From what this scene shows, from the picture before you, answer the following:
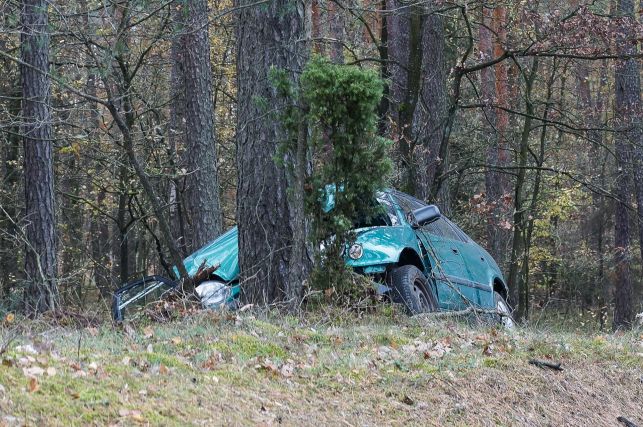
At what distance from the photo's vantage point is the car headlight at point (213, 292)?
980cm

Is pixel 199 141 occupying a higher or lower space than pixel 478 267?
higher

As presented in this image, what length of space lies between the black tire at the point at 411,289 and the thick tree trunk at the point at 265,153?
1207 mm

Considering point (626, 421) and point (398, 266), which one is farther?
point (398, 266)

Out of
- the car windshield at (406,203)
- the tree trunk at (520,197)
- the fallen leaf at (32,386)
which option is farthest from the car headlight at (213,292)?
the tree trunk at (520,197)

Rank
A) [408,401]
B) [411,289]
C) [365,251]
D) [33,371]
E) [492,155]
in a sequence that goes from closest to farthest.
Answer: [33,371], [408,401], [411,289], [365,251], [492,155]

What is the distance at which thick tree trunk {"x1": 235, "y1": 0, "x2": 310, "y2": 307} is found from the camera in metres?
10.3

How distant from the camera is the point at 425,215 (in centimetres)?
1064

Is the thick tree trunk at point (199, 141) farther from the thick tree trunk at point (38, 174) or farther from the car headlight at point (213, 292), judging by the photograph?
the car headlight at point (213, 292)

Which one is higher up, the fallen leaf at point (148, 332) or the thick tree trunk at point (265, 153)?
the thick tree trunk at point (265, 153)

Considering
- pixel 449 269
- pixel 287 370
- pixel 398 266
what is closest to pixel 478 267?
pixel 449 269

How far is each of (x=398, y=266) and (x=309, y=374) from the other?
3.92 meters

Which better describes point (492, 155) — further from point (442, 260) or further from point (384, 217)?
point (384, 217)

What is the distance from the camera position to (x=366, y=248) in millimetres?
10227

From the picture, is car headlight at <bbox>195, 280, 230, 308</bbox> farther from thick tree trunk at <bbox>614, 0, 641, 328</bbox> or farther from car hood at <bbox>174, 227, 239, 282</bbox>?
thick tree trunk at <bbox>614, 0, 641, 328</bbox>
